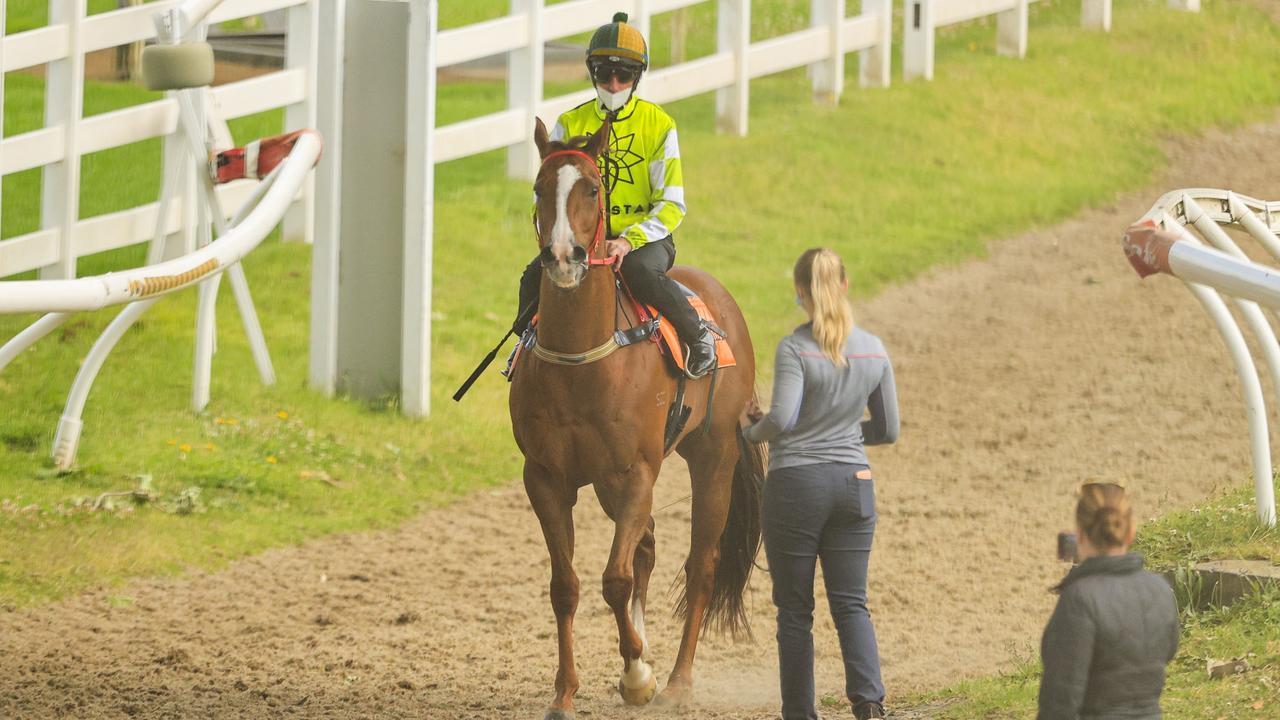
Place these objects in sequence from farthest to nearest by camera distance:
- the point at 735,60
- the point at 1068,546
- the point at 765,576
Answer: the point at 735,60, the point at 765,576, the point at 1068,546

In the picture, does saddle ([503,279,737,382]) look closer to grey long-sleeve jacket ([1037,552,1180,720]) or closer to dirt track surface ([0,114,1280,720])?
dirt track surface ([0,114,1280,720])

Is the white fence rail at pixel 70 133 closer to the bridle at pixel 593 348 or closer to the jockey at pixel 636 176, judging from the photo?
the jockey at pixel 636 176

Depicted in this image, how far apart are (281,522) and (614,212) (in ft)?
10.8

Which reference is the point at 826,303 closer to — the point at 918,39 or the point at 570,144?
the point at 570,144

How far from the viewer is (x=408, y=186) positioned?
32.7 feet

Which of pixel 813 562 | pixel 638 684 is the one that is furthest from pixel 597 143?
pixel 638 684

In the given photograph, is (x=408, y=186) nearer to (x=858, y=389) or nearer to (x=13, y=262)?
(x=13, y=262)

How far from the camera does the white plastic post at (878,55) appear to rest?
55.7ft

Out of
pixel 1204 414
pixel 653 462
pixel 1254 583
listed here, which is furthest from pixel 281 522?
pixel 1204 414

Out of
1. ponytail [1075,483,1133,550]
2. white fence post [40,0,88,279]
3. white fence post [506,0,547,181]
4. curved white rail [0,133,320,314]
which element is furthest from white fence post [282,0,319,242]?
ponytail [1075,483,1133,550]

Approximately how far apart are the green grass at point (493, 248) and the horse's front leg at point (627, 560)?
2.80m

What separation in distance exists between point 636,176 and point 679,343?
0.66 m

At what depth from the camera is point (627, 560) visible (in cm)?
583

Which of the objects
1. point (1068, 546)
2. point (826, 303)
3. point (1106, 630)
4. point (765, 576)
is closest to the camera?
point (1106, 630)
